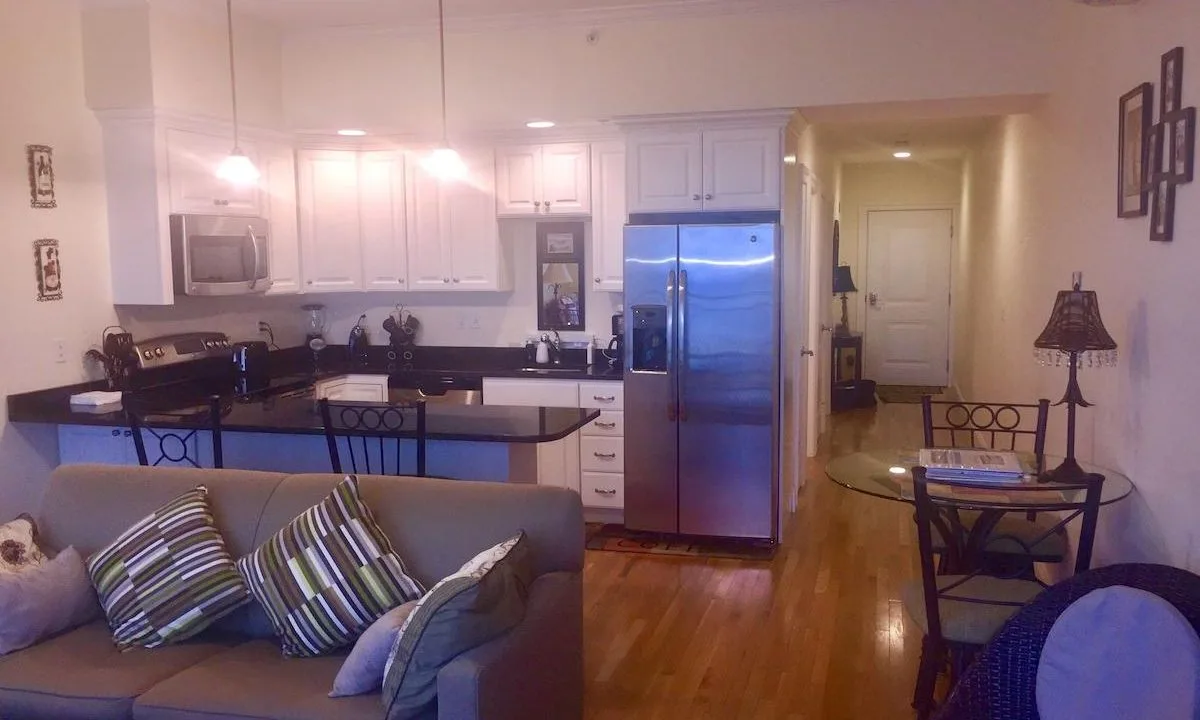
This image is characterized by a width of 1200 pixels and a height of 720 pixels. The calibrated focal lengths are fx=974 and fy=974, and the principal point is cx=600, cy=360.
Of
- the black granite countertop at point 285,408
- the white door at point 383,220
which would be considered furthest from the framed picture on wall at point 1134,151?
the white door at point 383,220

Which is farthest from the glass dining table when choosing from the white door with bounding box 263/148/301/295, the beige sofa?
the white door with bounding box 263/148/301/295

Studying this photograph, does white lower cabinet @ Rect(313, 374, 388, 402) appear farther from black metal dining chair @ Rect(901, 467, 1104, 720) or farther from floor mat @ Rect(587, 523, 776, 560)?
black metal dining chair @ Rect(901, 467, 1104, 720)

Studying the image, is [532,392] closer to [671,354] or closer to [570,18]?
[671,354]

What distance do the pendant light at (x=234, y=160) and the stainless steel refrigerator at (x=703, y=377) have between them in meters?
1.87

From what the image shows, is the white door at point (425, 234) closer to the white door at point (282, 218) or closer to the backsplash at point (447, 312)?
the backsplash at point (447, 312)

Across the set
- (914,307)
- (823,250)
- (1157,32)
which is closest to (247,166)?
(1157,32)

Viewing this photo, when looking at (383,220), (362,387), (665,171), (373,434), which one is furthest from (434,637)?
(383,220)

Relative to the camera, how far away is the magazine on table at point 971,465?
3.04m

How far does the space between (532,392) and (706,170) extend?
156 centimetres

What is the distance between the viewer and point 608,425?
17.5 ft

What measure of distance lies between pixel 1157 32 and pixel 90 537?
363 cm

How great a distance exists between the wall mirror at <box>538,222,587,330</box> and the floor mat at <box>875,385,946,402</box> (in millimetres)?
5119

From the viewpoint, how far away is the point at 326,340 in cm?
636

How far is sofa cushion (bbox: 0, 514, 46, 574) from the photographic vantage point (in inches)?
111
